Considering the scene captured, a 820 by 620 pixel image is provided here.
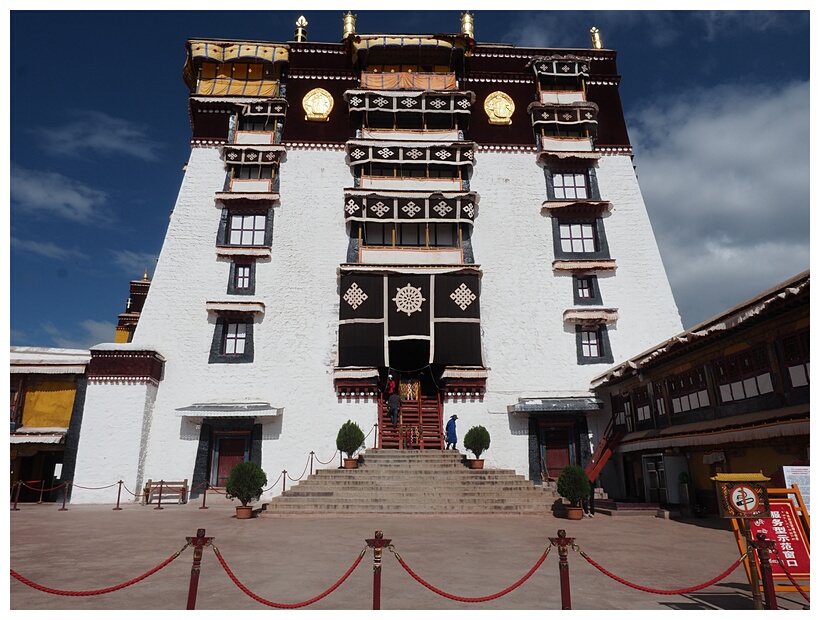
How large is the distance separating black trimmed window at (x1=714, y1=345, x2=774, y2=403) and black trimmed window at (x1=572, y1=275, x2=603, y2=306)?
827 centimetres

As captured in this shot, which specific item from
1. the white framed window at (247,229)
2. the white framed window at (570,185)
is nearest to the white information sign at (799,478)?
the white framed window at (570,185)

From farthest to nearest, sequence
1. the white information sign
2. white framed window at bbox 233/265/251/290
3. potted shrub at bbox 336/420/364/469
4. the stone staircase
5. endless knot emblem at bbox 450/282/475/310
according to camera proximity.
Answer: white framed window at bbox 233/265/251/290, endless knot emblem at bbox 450/282/475/310, potted shrub at bbox 336/420/364/469, the stone staircase, the white information sign

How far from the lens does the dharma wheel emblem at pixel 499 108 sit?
2425cm

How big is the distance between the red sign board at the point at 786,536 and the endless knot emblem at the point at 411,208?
1718cm

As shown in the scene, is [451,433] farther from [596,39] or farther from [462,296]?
[596,39]

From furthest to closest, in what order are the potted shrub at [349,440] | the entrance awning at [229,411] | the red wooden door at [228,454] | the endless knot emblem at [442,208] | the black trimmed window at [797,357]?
the endless knot emblem at [442,208] < the red wooden door at [228,454] < the entrance awning at [229,411] < the potted shrub at [349,440] < the black trimmed window at [797,357]

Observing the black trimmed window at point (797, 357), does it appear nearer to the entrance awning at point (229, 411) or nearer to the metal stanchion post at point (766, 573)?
the metal stanchion post at point (766, 573)

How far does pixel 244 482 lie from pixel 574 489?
25.8 feet

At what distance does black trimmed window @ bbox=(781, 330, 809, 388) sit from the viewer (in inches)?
401

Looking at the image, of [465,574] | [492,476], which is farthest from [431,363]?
[465,574]

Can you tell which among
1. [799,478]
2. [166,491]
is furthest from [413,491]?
[799,478]

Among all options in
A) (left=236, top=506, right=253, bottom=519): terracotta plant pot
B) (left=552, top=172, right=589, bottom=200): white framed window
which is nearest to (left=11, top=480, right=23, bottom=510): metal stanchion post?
(left=236, top=506, right=253, bottom=519): terracotta plant pot


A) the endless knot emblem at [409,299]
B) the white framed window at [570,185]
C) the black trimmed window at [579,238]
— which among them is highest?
the white framed window at [570,185]

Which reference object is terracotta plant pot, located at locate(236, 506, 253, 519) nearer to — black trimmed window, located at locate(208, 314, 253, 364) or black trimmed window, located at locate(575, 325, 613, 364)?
black trimmed window, located at locate(208, 314, 253, 364)
